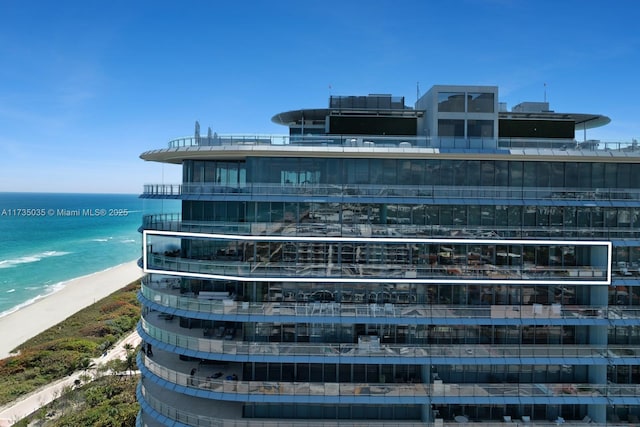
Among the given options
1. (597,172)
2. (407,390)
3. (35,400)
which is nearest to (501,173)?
(597,172)

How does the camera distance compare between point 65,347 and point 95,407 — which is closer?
point 95,407

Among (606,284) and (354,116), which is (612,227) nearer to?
(606,284)

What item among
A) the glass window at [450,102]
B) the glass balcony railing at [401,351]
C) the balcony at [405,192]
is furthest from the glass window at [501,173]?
the glass balcony railing at [401,351]

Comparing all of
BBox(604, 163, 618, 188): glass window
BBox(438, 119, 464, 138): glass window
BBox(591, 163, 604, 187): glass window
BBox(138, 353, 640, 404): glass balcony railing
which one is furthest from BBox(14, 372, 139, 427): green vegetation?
BBox(604, 163, 618, 188): glass window

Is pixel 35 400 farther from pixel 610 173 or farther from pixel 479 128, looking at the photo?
pixel 610 173

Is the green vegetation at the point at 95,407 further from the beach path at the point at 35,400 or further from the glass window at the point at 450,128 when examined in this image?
the glass window at the point at 450,128

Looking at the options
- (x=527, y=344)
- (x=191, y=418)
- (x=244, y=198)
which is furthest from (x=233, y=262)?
(x=527, y=344)
